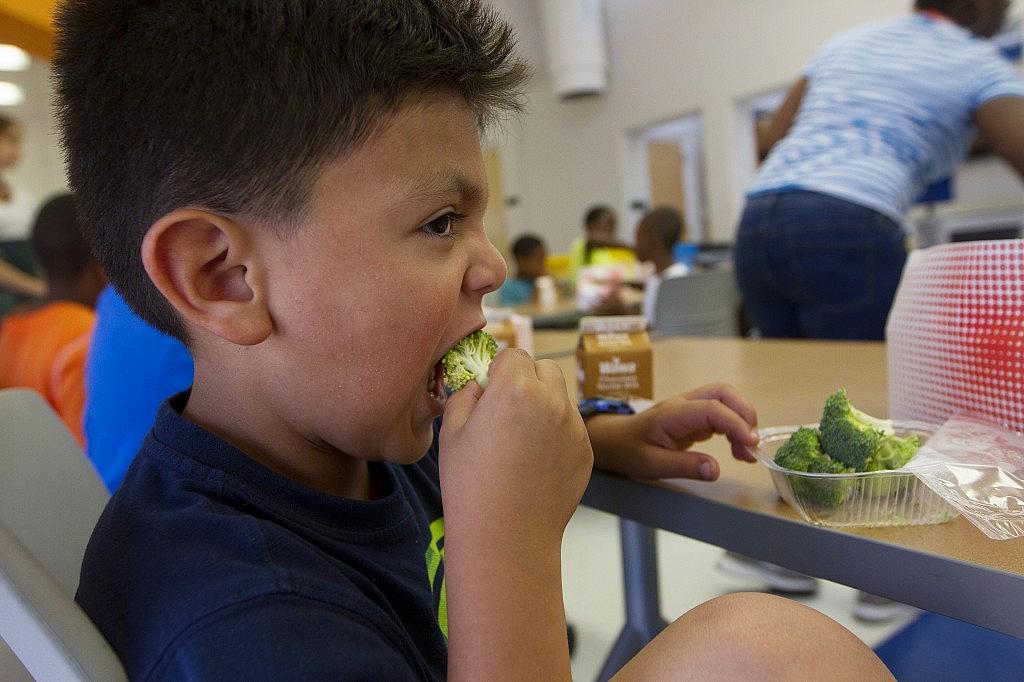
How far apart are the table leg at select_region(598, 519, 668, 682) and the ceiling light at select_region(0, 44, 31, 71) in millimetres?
6988

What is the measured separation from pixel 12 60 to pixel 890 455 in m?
8.58

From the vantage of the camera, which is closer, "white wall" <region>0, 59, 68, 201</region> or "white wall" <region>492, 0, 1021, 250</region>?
"white wall" <region>492, 0, 1021, 250</region>

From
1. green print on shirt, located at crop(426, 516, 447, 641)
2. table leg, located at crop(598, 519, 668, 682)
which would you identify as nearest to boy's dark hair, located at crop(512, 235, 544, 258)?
table leg, located at crop(598, 519, 668, 682)

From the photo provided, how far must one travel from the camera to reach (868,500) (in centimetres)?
64

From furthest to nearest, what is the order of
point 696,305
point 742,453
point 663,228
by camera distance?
point 663,228 < point 696,305 < point 742,453

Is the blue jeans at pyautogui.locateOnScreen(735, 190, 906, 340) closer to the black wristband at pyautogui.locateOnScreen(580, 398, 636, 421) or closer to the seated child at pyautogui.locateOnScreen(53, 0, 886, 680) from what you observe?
the black wristband at pyautogui.locateOnScreen(580, 398, 636, 421)

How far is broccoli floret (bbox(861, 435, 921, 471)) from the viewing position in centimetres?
66

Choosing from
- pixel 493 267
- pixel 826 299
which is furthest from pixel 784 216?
pixel 493 267

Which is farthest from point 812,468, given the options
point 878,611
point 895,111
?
point 878,611

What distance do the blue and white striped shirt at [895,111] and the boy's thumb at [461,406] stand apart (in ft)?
3.71

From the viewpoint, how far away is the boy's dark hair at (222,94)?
619 millimetres

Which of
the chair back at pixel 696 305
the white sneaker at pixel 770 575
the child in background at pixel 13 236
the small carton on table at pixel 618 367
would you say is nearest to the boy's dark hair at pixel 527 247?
the chair back at pixel 696 305

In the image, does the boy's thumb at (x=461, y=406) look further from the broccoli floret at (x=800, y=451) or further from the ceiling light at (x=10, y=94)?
the ceiling light at (x=10, y=94)

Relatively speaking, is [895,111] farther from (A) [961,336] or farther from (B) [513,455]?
(B) [513,455]
